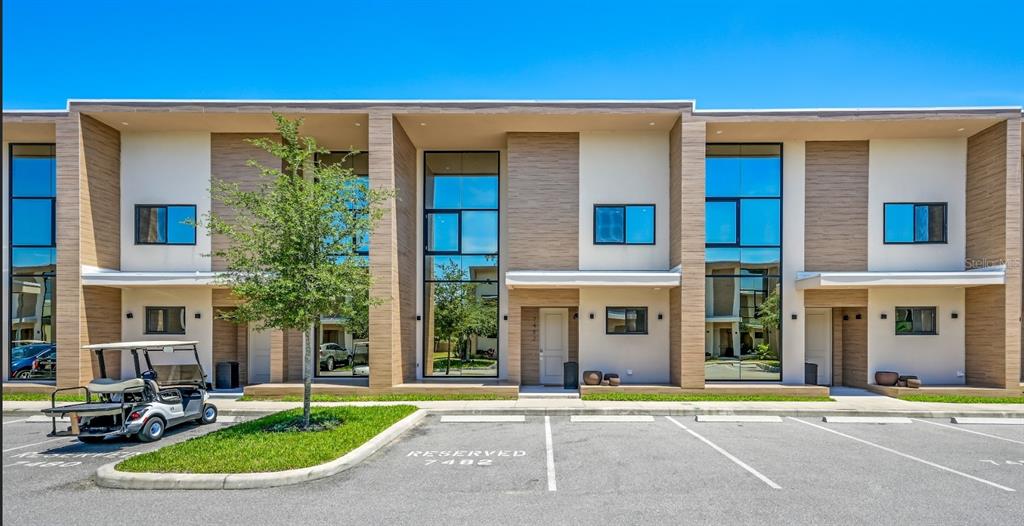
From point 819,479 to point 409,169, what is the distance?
13581 millimetres

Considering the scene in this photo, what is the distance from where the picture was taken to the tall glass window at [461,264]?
18.9 metres

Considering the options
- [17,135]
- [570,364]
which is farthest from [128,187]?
[570,364]

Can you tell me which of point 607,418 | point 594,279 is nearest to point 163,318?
point 594,279

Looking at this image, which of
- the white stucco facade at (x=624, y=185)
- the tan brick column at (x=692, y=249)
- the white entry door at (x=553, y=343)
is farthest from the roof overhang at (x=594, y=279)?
the white entry door at (x=553, y=343)

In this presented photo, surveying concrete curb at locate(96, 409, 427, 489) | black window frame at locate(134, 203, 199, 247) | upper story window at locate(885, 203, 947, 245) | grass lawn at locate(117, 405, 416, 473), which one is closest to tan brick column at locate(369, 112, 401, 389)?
grass lawn at locate(117, 405, 416, 473)

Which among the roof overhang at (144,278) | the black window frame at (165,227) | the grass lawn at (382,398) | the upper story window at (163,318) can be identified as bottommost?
the grass lawn at (382,398)

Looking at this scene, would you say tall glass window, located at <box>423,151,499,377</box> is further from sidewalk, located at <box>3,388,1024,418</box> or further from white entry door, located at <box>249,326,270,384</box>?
white entry door, located at <box>249,326,270,384</box>

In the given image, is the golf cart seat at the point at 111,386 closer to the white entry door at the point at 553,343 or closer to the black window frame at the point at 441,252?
the black window frame at the point at 441,252

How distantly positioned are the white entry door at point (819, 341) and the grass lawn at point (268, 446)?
1330 centimetres

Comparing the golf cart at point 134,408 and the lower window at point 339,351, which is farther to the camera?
the lower window at point 339,351

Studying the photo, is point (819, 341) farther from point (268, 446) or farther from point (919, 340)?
point (268, 446)

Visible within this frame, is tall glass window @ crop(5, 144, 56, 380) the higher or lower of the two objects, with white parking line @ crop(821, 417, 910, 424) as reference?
higher

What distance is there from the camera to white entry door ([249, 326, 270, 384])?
18812 millimetres

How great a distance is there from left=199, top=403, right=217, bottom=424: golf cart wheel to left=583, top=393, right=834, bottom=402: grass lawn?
29.4ft
